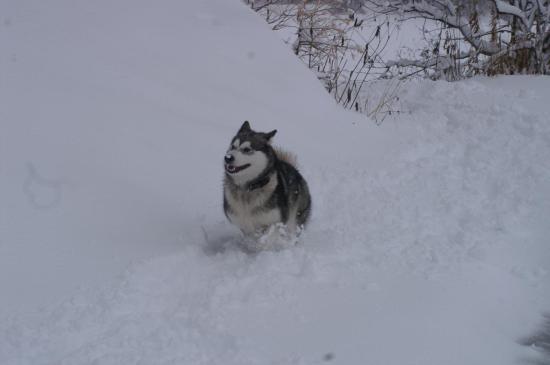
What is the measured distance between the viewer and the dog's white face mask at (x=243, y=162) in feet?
11.4

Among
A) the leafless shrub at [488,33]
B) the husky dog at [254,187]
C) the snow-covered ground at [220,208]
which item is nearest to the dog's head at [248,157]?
the husky dog at [254,187]

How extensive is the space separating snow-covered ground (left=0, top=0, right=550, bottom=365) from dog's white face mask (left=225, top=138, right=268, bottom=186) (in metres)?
0.55

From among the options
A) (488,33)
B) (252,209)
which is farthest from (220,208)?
(488,33)

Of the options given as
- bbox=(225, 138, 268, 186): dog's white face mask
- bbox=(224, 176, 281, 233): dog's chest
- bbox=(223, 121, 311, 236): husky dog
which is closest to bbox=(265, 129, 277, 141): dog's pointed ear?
bbox=(223, 121, 311, 236): husky dog

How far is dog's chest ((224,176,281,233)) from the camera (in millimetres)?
3633

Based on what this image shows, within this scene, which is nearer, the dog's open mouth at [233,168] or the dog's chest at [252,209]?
the dog's open mouth at [233,168]

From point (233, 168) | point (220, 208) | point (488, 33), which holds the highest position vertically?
point (488, 33)

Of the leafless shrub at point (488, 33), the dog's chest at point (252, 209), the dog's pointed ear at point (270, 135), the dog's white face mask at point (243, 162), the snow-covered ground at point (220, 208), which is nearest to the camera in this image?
the snow-covered ground at point (220, 208)

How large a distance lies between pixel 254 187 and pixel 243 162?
0.23m

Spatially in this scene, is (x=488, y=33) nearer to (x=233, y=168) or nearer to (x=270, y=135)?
(x=270, y=135)

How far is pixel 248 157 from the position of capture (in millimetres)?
3535

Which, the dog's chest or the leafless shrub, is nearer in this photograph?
the dog's chest

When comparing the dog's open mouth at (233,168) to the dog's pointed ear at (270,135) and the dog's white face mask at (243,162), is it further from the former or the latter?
the dog's pointed ear at (270,135)

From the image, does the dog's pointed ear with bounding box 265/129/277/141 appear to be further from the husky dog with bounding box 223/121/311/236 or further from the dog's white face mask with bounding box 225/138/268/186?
the dog's white face mask with bounding box 225/138/268/186
